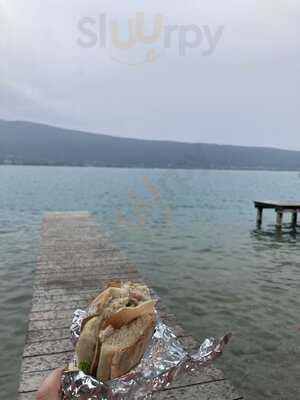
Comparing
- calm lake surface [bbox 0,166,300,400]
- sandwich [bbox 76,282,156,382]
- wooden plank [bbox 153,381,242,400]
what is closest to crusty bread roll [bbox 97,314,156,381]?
sandwich [bbox 76,282,156,382]

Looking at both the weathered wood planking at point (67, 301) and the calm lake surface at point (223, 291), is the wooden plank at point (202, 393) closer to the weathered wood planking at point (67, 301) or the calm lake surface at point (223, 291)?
the weathered wood planking at point (67, 301)

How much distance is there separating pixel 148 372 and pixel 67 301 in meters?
6.16

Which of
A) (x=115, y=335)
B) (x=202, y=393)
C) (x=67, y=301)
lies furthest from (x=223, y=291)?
(x=115, y=335)

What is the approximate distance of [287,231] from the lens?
2616 centimetres

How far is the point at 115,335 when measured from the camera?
1795 mm

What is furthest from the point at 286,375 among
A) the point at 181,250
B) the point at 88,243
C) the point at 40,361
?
the point at 181,250

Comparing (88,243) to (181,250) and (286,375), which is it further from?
(286,375)

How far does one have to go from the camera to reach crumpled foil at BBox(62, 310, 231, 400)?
180 cm

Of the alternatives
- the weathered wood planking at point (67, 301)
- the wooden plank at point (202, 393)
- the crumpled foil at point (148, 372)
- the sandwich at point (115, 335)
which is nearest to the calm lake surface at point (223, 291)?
the weathered wood planking at point (67, 301)

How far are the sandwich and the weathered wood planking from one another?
2720 mm

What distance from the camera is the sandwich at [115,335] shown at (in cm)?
178

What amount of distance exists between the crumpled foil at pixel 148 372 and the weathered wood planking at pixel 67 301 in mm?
2227

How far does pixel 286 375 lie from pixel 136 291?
6.30 metres

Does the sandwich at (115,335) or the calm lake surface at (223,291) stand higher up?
the sandwich at (115,335)
